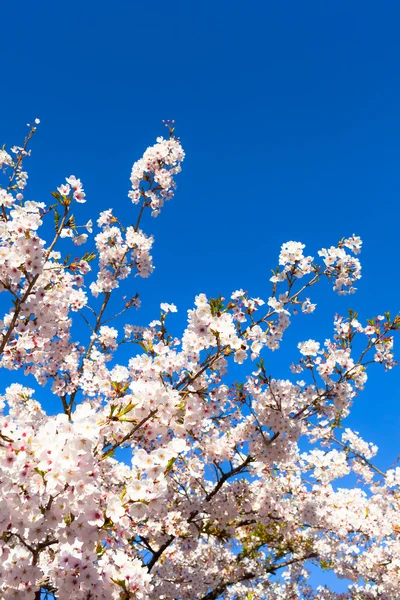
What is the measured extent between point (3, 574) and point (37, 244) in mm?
3116

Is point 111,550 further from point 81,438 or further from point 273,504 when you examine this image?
point 273,504

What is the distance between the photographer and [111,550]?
3.86m

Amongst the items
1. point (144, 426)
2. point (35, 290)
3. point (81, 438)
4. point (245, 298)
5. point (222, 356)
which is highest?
point (245, 298)

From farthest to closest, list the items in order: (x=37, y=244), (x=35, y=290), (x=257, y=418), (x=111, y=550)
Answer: (x=257, y=418) < (x=35, y=290) < (x=37, y=244) < (x=111, y=550)

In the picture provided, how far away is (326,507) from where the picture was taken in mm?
9312

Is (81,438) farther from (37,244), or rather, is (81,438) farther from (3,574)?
(37,244)

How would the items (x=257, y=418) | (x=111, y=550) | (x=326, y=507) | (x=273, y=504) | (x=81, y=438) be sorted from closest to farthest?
(x=81, y=438), (x=111, y=550), (x=257, y=418), (x=273, y=504), (x=326, y=507)

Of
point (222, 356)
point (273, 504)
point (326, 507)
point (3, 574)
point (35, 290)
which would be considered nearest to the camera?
point (3, 574)

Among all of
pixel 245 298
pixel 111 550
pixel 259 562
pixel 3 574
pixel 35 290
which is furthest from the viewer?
pixel 259 562

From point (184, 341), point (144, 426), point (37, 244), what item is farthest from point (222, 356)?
point (37, 244)

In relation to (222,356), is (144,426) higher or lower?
lower

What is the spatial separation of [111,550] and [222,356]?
6.54 ft

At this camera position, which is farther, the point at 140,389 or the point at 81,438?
the point at 140,389

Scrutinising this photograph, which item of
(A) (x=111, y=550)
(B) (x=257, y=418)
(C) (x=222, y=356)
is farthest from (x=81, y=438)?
(B) (x=257, y=418)
